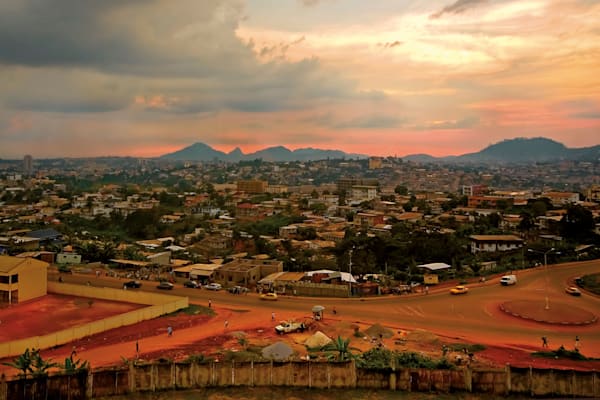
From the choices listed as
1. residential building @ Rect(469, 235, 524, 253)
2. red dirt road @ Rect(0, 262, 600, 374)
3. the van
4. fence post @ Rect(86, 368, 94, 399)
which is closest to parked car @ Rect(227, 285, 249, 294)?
red dirt road @ Rect(0, 262, 600, 374)

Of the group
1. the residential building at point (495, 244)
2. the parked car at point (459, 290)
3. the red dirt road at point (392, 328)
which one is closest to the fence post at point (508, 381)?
the red dirt road at point (392, 328)

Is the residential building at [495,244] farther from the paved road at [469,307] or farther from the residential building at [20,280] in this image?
the residential building at [20,280]

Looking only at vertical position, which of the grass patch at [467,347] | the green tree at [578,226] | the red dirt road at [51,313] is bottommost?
the red dirt road at [51,313]

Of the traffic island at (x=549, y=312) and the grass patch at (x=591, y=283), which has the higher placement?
the grass patch at (x=591, y=283)

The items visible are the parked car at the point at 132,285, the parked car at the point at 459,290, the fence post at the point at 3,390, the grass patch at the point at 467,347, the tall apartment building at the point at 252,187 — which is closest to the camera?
the fence post at the point at 3,390

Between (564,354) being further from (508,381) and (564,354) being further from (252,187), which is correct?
(252,187)

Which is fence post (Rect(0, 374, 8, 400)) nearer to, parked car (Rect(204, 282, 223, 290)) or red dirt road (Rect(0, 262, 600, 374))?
red dirt road (Rect(0, 262, 600, 374))

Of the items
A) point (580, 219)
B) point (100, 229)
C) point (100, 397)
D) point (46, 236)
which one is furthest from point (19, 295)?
point (580, 219)
